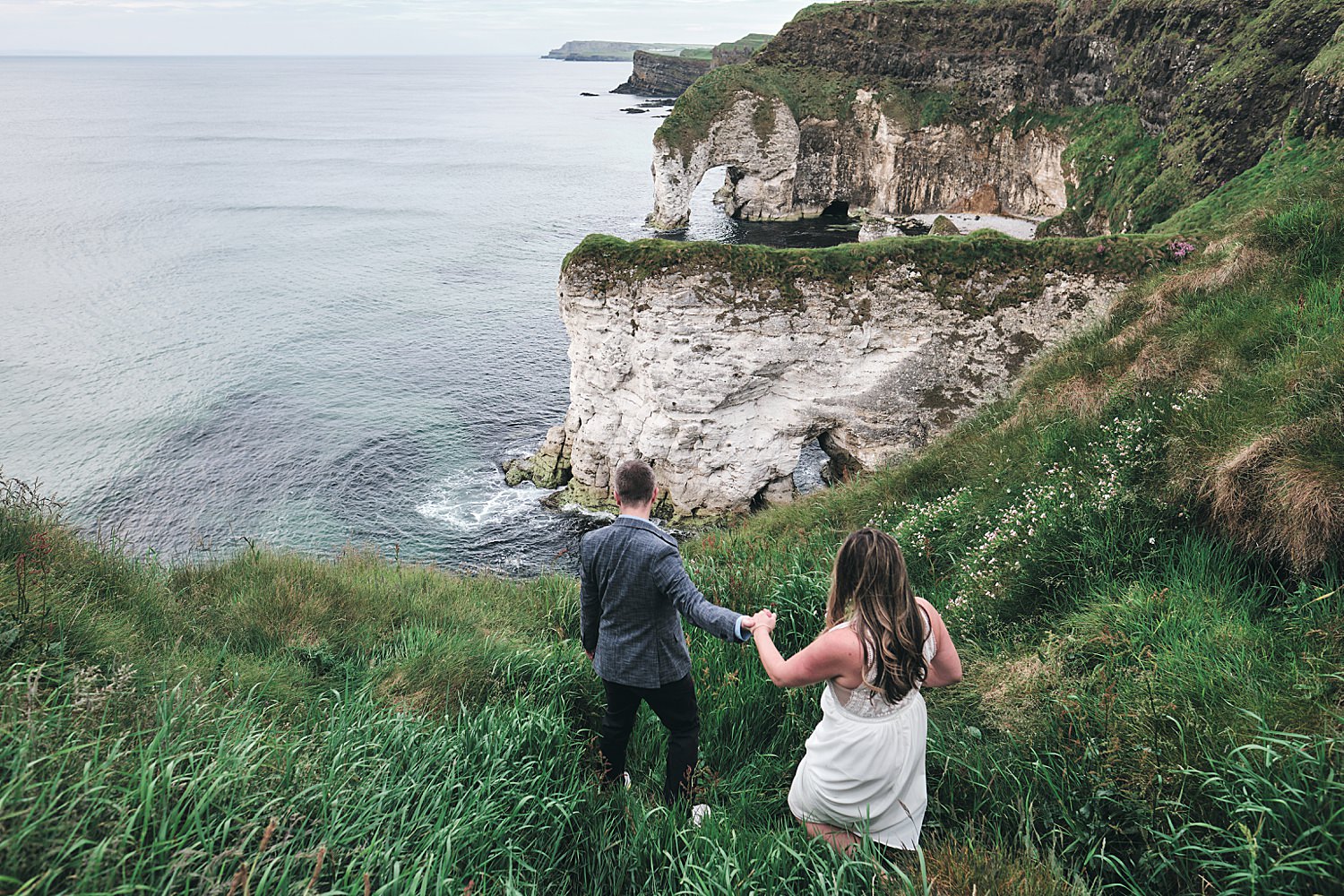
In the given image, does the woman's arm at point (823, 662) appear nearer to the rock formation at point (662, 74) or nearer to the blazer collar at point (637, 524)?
the blazer collar at point (637, 524)

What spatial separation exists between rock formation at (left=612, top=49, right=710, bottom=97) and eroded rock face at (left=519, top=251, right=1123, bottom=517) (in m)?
159

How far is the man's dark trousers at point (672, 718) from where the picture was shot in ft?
15.4

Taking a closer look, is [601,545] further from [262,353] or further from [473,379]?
[262,353]

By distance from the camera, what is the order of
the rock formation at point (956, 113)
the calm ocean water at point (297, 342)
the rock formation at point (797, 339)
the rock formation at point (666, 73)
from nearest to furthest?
the rock formation at point (797, 339) → the calm ocean water at point (297, 342) → the rock formation at point (956, 113) → the rock formation at point (666, 73)

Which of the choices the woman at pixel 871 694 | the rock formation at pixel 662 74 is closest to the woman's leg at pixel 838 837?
the woman at pixel 871 694

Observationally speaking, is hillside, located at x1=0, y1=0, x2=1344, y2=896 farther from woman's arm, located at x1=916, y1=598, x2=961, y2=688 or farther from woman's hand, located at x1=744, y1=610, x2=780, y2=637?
woman's hand, located at x1=744, y1=610, x2=780, y2=637

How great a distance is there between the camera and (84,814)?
2.75 metres

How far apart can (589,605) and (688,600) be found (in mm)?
767

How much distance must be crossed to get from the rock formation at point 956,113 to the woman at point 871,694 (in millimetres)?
35391

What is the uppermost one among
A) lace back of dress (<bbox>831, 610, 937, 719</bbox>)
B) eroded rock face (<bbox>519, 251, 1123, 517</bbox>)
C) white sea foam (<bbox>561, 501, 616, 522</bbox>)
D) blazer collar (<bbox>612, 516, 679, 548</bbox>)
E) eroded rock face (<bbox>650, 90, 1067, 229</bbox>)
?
eroded rock face (<bbox>650, 90, 1067, 229</bbox>)

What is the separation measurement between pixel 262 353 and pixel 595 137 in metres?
85.1

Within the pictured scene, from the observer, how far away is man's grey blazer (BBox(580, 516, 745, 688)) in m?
4.43

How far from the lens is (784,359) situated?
67.9ft

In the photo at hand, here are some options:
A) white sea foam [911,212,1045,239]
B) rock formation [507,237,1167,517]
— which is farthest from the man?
white sea foam [911,212,1045,239]
